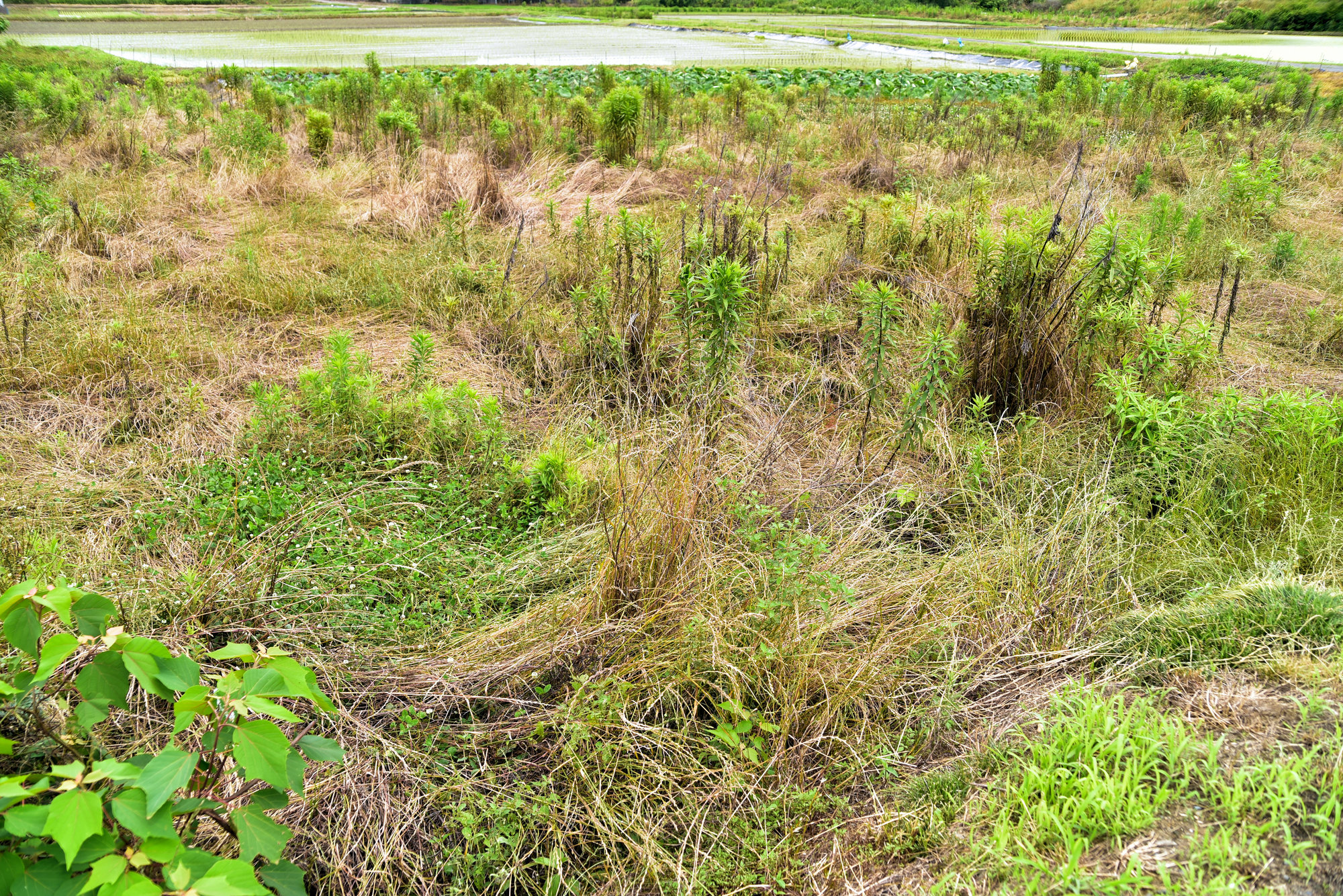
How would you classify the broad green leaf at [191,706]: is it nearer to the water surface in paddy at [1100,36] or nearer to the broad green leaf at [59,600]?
the broad green leaf at [59,600]

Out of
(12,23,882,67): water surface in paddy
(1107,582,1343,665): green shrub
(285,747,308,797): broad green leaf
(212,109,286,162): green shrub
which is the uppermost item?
(12,23,882,67): water surface in paddy

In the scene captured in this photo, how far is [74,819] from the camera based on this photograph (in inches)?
46.8

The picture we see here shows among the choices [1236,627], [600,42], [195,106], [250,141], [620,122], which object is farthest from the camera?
[600,42]

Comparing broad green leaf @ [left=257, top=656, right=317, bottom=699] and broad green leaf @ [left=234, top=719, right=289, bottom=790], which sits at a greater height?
broad green leaf @ [left=257, top=656, right=317, bottom=699]

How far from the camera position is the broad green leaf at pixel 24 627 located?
136 cm

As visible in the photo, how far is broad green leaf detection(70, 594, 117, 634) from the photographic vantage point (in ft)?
4.75

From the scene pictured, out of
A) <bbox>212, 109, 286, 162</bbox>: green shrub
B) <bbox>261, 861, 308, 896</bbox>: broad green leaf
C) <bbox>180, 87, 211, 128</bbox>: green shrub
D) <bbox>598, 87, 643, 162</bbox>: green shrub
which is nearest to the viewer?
<bbox>261, 861, 308, 896</bbox>: broad green leaf

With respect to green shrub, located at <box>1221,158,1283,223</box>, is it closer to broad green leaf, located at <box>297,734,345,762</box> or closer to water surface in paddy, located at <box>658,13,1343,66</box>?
broad green leaf, located at <box>297,734,345,762</box>

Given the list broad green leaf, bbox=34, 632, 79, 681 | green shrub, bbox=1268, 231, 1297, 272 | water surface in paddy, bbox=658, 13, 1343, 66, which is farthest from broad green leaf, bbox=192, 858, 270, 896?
water surface in paddy, bbox=658, 13, 1343, 66

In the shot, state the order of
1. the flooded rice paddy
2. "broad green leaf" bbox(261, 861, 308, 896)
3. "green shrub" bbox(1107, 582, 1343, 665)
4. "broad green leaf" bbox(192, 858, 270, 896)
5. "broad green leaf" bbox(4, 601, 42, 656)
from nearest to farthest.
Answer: "broad green leaf" bbox(192, 858, 270, 896)
"broad green leaf" bbox(4, 601, 42, 656)
"broad green leaf" bbox(261, 861, 308, 896)
"green shrub" bbox(1107, 582, 1343, 665)
the flooded rice paddy

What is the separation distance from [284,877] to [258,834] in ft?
0.53

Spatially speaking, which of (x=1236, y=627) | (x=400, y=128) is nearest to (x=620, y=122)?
(x=400, y=128)

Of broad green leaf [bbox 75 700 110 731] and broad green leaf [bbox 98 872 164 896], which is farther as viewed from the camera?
broad green leaf [bbox 75 700 110 731]

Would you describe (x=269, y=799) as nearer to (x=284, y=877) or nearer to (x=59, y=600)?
(x=284, y=877)
